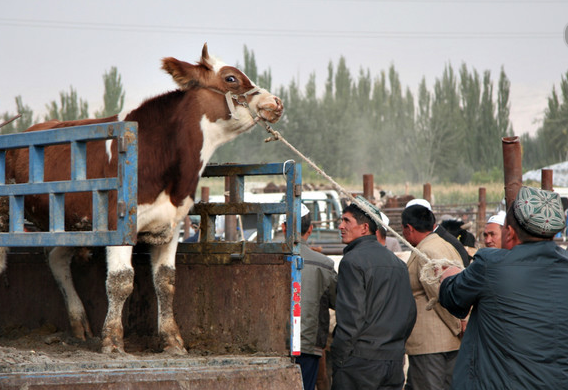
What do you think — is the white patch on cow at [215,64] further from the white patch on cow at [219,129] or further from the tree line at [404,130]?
the tree line at [404,130]

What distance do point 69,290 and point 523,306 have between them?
330 centimetres

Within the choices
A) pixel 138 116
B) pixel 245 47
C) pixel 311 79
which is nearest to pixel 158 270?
pixel 138 116

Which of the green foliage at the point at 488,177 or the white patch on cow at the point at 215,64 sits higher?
the green foliage at the point at 488,177

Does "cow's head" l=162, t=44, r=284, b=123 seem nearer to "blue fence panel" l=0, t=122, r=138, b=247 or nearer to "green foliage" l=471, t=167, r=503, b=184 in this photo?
"blue fence panel" l=0, t=122, r=138, b=247

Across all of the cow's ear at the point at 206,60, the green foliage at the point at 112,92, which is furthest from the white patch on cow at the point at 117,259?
the green foliage at the point at 112,92

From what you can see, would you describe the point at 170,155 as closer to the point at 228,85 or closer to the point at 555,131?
the point at 228,85

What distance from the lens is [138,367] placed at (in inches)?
157

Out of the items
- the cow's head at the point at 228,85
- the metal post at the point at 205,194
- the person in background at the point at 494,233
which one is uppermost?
the cow's head at the point at 228,85

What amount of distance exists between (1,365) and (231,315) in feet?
5.23

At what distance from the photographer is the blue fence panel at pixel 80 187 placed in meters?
3.63

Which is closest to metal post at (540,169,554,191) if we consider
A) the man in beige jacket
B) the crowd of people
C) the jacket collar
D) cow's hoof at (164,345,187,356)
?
the crowd of people

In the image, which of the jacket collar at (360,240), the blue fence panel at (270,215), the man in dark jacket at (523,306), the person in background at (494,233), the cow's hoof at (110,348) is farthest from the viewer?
the person in background at (494,233)

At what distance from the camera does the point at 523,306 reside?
375cm

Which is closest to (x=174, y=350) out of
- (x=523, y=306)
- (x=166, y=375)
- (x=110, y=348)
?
(x=110, y=348)
